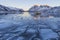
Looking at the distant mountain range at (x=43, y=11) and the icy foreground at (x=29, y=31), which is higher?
the distant mountain range at (x=43, y=11)

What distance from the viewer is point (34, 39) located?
6055 mm

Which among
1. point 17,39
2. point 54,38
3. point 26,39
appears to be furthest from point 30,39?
point 54,38

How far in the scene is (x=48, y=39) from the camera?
20.0 feet

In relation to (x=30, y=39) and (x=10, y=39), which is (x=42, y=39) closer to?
(x=30, y=39)

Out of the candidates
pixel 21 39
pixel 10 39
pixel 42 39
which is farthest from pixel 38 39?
pixel 10 39

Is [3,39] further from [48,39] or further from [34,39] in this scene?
[48,39]

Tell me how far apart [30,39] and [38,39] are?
0.35 m

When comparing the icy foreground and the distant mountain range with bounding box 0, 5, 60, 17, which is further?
the distant mountain range with bounding box 0, 5, 60, 17

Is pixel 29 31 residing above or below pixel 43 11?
below

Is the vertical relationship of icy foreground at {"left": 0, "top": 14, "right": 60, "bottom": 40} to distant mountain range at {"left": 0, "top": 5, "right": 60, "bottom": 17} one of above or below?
below

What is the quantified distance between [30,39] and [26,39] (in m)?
0.17

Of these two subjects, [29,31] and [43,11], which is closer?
[29,31]

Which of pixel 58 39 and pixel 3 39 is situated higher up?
pixel 3 39

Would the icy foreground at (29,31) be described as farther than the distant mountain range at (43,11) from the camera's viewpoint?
No
